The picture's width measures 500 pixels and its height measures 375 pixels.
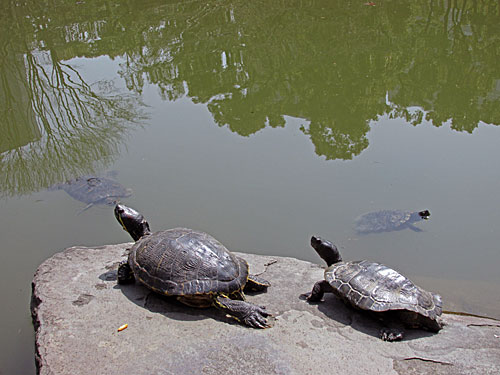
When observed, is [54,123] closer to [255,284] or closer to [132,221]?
[132,221]

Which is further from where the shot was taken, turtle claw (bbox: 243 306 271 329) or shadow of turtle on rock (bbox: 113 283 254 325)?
shadow of turtle on rock (bbox: 113 283 254 325)

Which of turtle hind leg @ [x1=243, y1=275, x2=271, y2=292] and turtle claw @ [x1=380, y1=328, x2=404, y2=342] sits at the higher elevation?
turtle hind leg @ [x1=243, y1=275, x2=271, y2=292]

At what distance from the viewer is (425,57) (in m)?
10.5

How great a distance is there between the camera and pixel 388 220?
571 centimetres

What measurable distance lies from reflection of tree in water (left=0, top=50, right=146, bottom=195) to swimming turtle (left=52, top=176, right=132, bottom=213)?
1.36 ft

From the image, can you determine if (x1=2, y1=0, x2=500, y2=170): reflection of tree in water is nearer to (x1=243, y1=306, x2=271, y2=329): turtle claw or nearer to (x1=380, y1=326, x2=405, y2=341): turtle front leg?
(x1=380, y1=326, x2=405, y2=341): turtle front leg

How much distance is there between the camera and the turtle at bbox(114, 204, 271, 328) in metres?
3.64

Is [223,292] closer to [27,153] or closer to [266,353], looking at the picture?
[266,353]

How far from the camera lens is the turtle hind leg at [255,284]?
13.2 feet

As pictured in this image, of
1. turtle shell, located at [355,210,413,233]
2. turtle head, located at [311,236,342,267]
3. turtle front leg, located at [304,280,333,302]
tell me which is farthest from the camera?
turtle shell, located at [355,210,413,233]

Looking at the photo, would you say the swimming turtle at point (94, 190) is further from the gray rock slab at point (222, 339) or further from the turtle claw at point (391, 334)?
the turtle claw at point (391, 334)

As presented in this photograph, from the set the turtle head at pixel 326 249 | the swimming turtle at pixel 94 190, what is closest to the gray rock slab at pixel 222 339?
the turtle head at pixel 326 249

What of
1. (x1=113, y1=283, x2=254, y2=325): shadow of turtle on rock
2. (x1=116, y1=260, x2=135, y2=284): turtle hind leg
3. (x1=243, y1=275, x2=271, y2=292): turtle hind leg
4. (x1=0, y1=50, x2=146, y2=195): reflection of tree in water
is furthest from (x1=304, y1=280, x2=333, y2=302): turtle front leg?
Answer: (x1=0, y1=50, x2=146, y2=195): reflection of tree in water

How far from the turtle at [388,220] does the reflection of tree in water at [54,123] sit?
4131 millimetres
